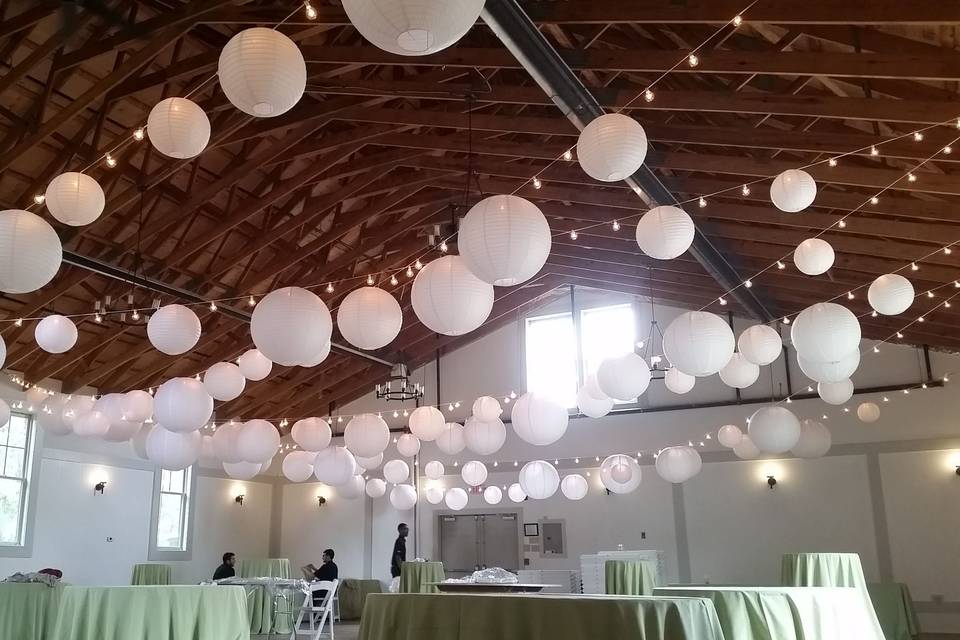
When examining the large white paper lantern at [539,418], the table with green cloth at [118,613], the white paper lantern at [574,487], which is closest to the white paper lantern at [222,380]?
the table with green cloth at [118,613]

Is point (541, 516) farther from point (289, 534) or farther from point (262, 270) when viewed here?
point (262, 270)

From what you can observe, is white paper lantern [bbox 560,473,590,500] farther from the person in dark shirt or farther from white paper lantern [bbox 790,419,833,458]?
the person in dark shirt

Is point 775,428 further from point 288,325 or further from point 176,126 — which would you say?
point 176,126

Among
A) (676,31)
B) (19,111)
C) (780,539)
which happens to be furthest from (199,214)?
(780,539)

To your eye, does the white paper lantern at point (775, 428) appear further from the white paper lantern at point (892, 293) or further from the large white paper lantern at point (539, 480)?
the large white paper lantern at point (539, 480)

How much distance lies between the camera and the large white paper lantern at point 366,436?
8.86 metres

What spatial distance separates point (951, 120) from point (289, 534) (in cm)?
1427

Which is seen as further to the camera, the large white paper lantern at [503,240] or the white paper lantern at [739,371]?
the white paper lantern at [739,371]

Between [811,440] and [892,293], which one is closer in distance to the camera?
[892,293]

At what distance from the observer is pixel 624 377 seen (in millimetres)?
7828

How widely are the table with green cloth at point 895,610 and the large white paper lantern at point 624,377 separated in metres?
5.23

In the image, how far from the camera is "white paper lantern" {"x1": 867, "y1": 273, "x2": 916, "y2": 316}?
6.39m

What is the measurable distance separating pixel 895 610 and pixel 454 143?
26.6 feet

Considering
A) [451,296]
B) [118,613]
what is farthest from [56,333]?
A: [451,296]
